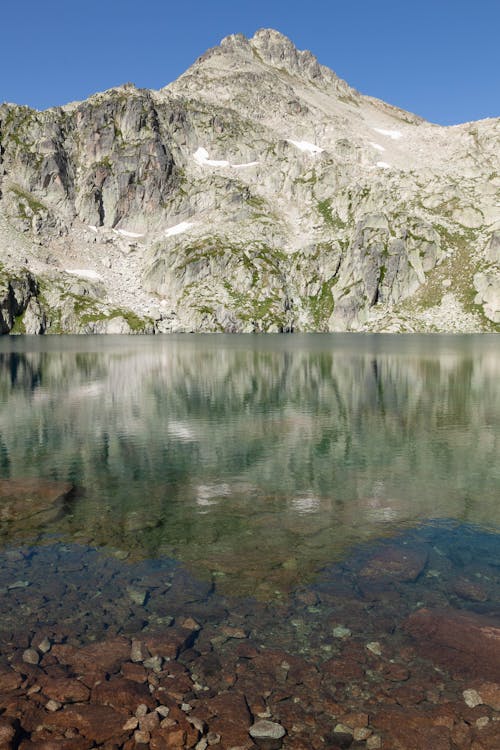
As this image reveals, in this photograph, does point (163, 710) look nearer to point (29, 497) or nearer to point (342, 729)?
point (342, 729)

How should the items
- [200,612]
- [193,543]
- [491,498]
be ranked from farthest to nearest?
1. [491,498]
2. [193,543]
3. [200,612]

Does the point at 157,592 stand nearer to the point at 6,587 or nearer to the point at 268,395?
the point at 6,587

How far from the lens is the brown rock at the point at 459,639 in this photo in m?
13.9

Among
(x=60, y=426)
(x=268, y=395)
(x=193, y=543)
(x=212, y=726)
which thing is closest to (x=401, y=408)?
(x=268, y=395)

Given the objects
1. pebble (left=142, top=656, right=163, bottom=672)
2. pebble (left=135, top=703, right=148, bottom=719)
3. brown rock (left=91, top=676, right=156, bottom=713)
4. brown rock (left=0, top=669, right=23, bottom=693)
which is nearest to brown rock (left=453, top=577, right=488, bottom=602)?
pebble (left=142, top=656, right=163, bottom=672)

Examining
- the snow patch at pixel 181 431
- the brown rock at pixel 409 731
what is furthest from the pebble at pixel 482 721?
the snow patch at pixel 181 431

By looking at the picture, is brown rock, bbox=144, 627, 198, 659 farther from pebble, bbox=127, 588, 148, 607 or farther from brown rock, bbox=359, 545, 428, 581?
brown rock, bbox=359, 545, 428, 581

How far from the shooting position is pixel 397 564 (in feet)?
65.4

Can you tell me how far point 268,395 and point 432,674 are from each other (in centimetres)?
5155

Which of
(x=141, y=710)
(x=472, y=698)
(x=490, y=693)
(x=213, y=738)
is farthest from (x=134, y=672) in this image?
(x=490, y=693)

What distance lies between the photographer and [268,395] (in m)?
64.9

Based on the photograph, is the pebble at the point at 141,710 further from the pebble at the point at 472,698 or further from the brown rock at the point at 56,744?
the pebble at the point at 472,698

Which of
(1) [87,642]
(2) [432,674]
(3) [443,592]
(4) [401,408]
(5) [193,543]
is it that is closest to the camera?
(2) [432,674]

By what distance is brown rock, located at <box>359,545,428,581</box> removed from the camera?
18984 mm
